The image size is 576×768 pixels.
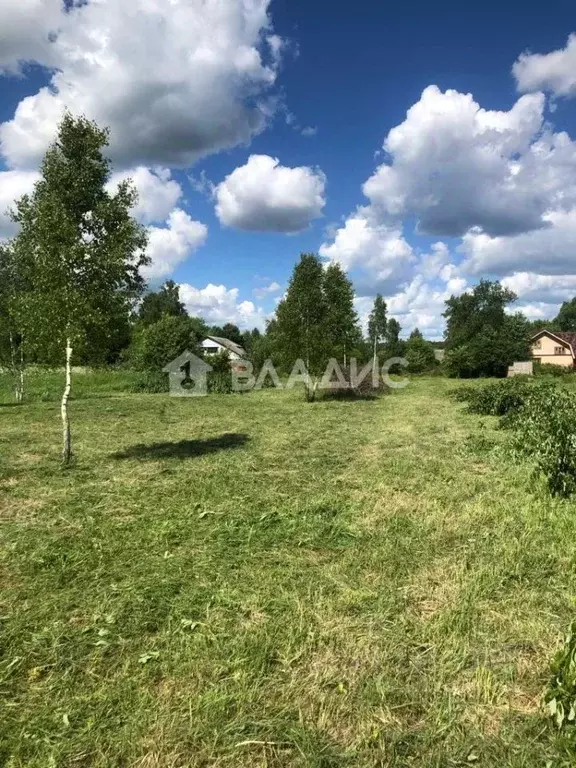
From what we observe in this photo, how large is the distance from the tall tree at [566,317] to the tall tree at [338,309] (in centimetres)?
8793

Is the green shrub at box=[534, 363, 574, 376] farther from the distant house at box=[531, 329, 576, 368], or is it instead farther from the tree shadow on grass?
the tree shadow on grass

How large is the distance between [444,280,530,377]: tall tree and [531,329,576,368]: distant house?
1.83 metres

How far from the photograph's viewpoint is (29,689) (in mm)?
3453

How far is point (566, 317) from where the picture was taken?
99.4 metres

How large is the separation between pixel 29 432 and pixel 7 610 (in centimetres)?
1072

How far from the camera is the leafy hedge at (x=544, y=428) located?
26.5 ft

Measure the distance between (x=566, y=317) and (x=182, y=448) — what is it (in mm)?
106704

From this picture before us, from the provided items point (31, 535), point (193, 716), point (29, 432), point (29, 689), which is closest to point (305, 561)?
point (193, 716)

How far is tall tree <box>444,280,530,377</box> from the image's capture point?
1713 inches

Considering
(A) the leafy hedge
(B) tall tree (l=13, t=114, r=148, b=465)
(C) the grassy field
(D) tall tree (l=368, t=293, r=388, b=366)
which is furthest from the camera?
(D) tall tree (l=368, t=293, r=388, b=366)

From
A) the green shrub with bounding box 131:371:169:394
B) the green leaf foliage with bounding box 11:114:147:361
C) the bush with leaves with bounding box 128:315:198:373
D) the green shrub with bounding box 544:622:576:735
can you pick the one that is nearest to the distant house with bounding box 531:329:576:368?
the bush with leaves with bounding box 128:315:198:373

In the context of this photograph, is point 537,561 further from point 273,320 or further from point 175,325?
point 175,325

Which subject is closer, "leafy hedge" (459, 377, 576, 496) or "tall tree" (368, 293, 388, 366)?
"leafy hedge" (459, 377, 576, 496)

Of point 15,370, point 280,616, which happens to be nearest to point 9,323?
point 15,370
